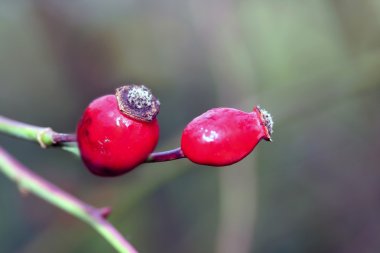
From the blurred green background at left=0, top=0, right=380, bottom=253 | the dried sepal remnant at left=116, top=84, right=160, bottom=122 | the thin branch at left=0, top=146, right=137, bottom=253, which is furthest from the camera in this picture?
the blurred green background at left=0, top=0, right=380, bottom=253

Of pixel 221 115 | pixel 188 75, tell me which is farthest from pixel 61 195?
pixel 188 75

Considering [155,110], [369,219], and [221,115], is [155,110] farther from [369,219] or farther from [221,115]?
[369,219]

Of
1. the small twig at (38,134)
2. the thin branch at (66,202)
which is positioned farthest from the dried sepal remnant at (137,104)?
the thin branch at (66,202)

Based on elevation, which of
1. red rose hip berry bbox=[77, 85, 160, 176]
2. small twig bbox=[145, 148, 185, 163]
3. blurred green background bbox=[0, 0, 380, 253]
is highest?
red rose hip berry bbox=[77, 85, 160, 176]

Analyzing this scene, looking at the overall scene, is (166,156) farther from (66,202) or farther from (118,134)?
(66,202)

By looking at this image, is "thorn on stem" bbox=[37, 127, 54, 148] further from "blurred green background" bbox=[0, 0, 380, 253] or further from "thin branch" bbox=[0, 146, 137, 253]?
"blurred green background" bbox=[0, 0, 380, 253]

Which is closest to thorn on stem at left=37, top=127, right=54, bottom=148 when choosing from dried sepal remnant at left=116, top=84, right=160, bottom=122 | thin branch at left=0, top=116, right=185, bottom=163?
thin branch at left=0, top=116, right=185, bottom=163

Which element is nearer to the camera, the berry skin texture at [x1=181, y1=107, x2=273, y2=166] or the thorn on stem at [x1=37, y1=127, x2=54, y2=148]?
the berry skin texture at [x1=181, y1=107, x2=273, y2=166]
